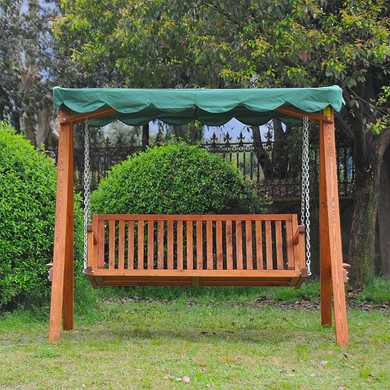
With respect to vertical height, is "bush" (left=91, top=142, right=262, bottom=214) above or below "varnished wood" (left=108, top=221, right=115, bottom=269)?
above

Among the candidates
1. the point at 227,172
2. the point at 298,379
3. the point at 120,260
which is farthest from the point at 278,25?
the point at 298,379

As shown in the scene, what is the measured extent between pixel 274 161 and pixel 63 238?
21.2 feet

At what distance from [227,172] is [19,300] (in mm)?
3518

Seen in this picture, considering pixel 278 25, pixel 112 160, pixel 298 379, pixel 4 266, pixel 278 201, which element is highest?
pixel 278 25

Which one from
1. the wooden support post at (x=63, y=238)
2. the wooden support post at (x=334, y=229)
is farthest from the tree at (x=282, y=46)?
the wooden support post at (x=63, y=238)

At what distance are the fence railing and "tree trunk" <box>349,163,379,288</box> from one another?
4.86 feet

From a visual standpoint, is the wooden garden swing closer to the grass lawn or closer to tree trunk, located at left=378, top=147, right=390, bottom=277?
the grass lawn

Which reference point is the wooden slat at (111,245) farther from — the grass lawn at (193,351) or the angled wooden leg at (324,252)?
the angled wooden leg at (324,252)

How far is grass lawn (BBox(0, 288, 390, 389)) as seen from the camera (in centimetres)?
377

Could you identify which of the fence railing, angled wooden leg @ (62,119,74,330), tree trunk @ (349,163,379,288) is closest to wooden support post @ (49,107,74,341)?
angled wooden leg @ (62,119,74,330)

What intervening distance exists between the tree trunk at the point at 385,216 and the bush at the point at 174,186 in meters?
2.63

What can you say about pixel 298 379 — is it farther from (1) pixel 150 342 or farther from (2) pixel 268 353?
(1) pixel 150 342

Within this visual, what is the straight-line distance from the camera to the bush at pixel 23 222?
6.10 meters

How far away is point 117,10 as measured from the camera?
9500 mm
